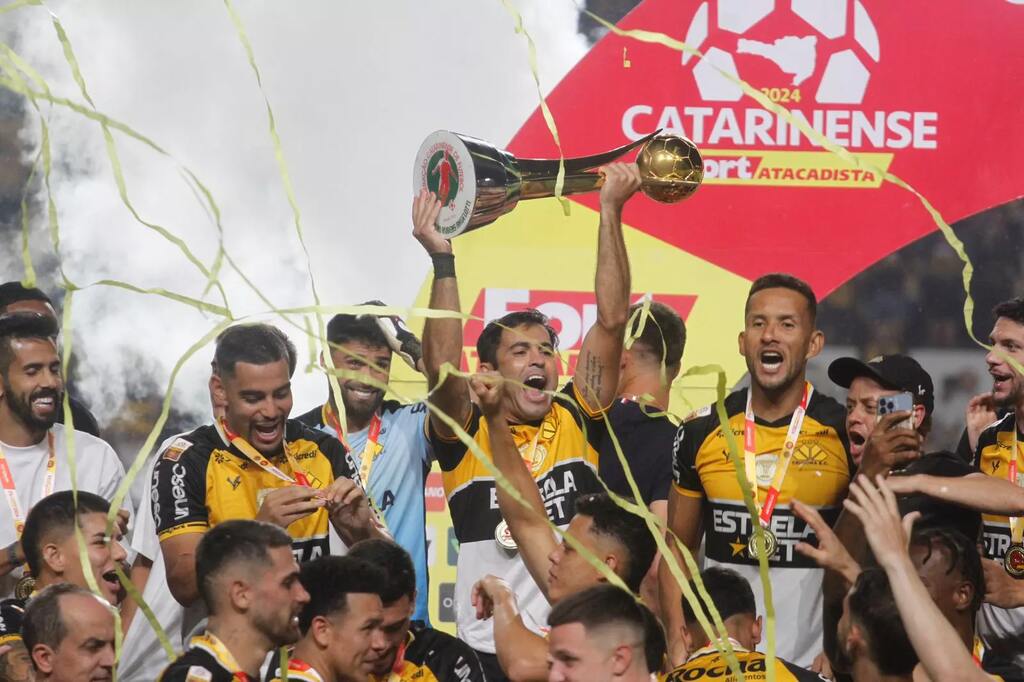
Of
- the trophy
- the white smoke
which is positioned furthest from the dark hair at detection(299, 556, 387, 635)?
the white smoke

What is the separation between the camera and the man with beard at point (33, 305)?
16.8ft

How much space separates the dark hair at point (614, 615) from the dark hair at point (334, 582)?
2.54ft

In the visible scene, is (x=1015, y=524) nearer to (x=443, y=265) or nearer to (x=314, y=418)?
(x=443, y=265)

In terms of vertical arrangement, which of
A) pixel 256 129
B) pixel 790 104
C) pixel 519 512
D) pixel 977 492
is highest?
pixel 790 104

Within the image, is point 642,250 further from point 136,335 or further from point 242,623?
point 242,623

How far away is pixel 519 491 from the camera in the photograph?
3684 mm

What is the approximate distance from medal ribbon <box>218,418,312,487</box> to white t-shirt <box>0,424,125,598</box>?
0.68 meters

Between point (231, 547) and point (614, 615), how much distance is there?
1110mm

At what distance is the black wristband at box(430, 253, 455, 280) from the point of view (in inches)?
170

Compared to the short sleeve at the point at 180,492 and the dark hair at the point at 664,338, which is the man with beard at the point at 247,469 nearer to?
the short sleeve at the point at 180,492

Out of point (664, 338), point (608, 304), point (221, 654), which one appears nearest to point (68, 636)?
point (221, 654)

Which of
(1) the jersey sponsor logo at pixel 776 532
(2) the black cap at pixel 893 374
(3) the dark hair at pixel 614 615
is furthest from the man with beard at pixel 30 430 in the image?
(2) the black cap at pixel 893 374

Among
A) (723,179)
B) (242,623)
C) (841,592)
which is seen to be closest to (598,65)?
(723,179)

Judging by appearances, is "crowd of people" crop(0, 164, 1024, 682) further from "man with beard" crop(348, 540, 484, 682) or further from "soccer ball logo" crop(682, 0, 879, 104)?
"soccer ball logo" crop(682, 0, 879, 104)
